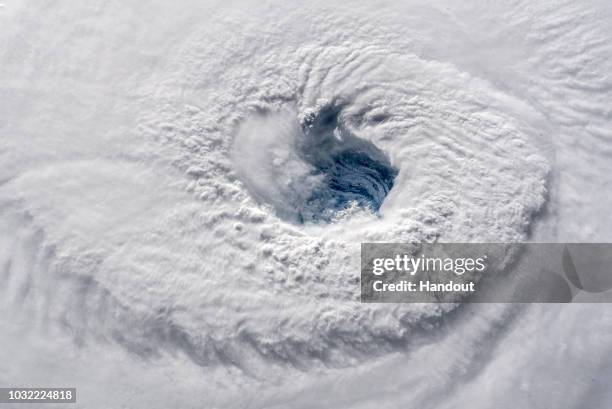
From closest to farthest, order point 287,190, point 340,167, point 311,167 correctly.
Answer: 1. point 287,190
2. point 311,167
3. point 340,167

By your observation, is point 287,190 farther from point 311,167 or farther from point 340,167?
point 340,167

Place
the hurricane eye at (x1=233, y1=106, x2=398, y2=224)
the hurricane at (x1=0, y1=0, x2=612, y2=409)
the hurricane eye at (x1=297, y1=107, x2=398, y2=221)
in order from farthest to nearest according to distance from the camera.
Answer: the hurricane eye at (x1=297, y1=107, x2=398, y2=221)
the hurricane eye at (x1=233, y1=106, x2=398, y2=224)
the hurricane at (x1=0, y1=0, x2=612, y2=409)

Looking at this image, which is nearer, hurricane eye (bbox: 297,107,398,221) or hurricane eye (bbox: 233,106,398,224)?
hurricane eye (bbox: 233,106,398,224)

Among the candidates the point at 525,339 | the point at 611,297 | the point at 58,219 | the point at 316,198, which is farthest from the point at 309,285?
the point at 611,297

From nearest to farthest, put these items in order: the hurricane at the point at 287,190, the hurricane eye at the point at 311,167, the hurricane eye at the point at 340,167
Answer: the hurricane at the point at 287,190 → the hurricane eye at the point at 311,167 → the hurricane eye at the point at 340,167

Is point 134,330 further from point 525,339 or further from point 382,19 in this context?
point 382,19

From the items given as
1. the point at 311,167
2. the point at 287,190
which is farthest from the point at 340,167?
the point at 287,190

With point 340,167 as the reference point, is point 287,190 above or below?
below

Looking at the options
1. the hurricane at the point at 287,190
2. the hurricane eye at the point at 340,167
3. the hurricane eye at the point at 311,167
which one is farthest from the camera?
the hurricane eye at the point at 340,167

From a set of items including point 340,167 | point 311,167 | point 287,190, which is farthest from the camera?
point 340,167

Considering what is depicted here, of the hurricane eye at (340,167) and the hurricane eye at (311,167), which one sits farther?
the hurricane eye at (340,167)

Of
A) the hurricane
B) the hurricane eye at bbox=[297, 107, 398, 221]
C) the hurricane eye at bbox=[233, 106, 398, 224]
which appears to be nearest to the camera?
the hurricane
